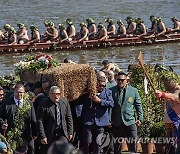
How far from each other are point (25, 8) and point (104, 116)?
39509 millimetres

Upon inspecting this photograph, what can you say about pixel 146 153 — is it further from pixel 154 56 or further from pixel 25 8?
pixel 25 8

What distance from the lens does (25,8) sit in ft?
156

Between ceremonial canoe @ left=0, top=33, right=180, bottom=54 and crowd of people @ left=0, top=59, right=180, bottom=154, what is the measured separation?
15677mm

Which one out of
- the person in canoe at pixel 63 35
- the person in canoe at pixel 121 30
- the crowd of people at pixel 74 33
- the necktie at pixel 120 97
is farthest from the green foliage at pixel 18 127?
the person in canoe at pixel 121 30

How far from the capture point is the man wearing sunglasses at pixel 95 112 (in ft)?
29.4

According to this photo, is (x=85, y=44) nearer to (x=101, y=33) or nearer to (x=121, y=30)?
(x=101, y=33)

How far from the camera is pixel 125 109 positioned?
8984mm

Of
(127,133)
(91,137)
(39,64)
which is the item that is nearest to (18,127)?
(91,137)

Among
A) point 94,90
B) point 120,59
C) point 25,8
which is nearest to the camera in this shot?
point 94,90

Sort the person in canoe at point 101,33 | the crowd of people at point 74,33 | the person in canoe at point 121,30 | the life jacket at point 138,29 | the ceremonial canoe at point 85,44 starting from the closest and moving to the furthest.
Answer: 1. the ceremonial canoe at point 85,44
2. the crowd of people at point 74,33
3. the person in canoe at point 101,33
4. the person in canoe at point 121,30
5. the life jacket at point 138,29

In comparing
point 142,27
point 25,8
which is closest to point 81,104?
point 142,27

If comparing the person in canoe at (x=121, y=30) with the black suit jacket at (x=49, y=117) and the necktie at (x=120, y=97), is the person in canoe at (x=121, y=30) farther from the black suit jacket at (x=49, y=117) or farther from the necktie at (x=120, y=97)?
the black suit jacket at (x=49, y=117)

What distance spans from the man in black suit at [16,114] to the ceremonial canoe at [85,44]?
16.9m

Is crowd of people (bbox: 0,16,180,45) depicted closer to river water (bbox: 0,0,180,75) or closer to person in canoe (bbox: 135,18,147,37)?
person in canoe (bbox: 135,18,147,37)
